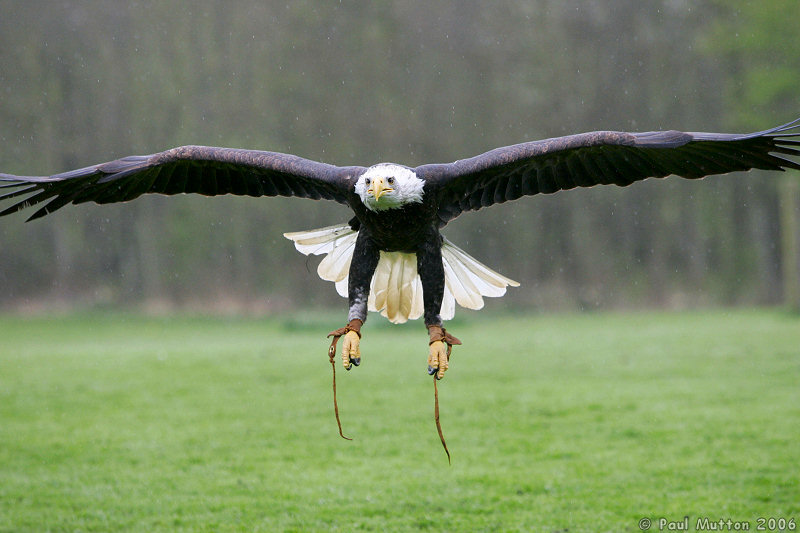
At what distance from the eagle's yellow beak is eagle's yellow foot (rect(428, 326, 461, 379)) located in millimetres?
673

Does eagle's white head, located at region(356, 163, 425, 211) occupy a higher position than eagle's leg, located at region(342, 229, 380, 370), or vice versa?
eagle's white head, located at region(356, 163, 425, 211)

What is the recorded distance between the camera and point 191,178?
542cm

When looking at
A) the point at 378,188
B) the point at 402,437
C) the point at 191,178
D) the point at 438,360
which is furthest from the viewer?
the point at 402,437

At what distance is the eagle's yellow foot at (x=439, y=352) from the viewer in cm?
430

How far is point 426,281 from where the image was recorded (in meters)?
4.73

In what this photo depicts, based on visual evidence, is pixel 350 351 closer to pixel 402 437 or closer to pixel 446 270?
pixel 446 270

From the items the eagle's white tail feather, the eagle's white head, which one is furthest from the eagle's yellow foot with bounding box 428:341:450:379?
the eagle's white tail feather

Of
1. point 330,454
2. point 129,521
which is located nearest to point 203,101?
point 330,454

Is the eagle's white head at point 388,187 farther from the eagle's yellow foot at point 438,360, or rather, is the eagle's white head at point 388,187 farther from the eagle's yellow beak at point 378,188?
the eagle's yellow foot at point 438,360

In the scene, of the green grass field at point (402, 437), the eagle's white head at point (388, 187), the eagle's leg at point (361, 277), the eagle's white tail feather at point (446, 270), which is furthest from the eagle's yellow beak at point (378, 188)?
the green grass field at point (402, 437)

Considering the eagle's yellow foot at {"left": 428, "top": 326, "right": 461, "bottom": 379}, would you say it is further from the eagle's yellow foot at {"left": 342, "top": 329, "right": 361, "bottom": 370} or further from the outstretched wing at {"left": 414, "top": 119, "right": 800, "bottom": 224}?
the outstretched wing at {"left": 414, "top": 119, "right": 800, "bottom": 224}

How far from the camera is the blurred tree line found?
24.0 m

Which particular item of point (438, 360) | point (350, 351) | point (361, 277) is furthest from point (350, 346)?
point (361, 277)

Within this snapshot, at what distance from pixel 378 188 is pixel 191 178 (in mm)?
1604
